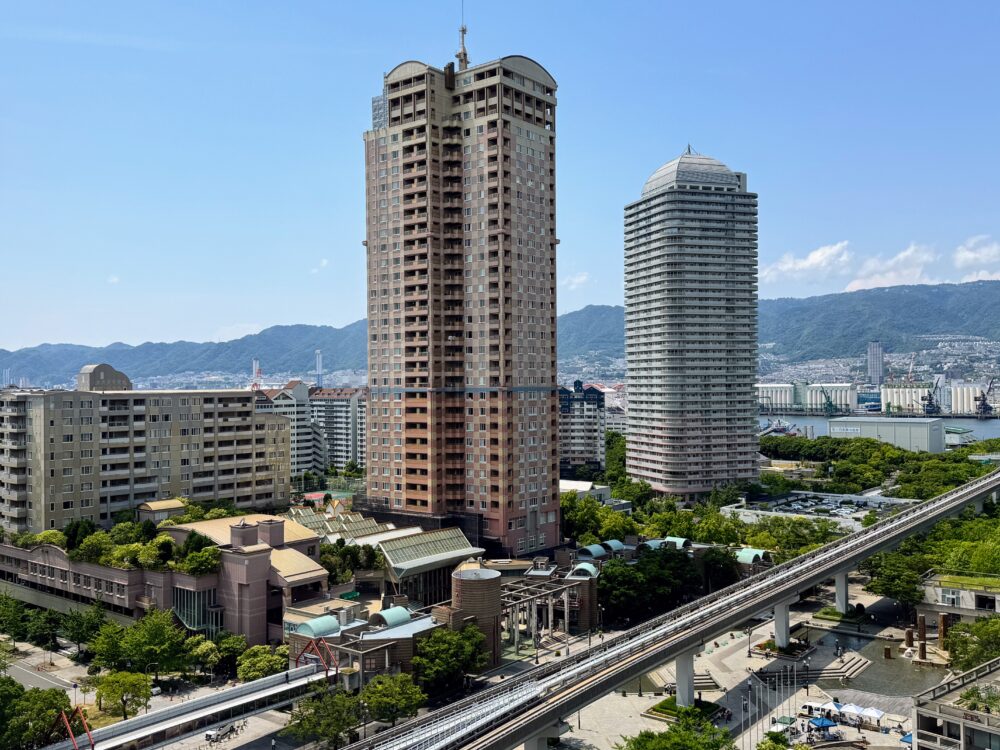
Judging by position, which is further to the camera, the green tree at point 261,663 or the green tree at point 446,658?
the green tree at point 446,658

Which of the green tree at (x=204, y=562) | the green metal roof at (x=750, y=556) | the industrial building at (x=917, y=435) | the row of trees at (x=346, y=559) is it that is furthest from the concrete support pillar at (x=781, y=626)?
the industrial building at (x=917, y=435)

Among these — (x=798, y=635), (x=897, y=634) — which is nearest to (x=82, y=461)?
(x=798, y=635)

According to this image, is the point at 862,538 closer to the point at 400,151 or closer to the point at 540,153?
the point at 540,153

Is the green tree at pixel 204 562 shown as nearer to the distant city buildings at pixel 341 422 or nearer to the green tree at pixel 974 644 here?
the green tree at pixel 974 644

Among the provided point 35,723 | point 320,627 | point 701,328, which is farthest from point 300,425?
point 35,723

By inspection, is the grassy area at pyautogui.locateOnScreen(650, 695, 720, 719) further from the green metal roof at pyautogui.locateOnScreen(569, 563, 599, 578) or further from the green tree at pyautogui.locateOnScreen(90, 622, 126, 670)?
the green tree at pyautogui.locateOnScreen(90, 622, 126, 670)
